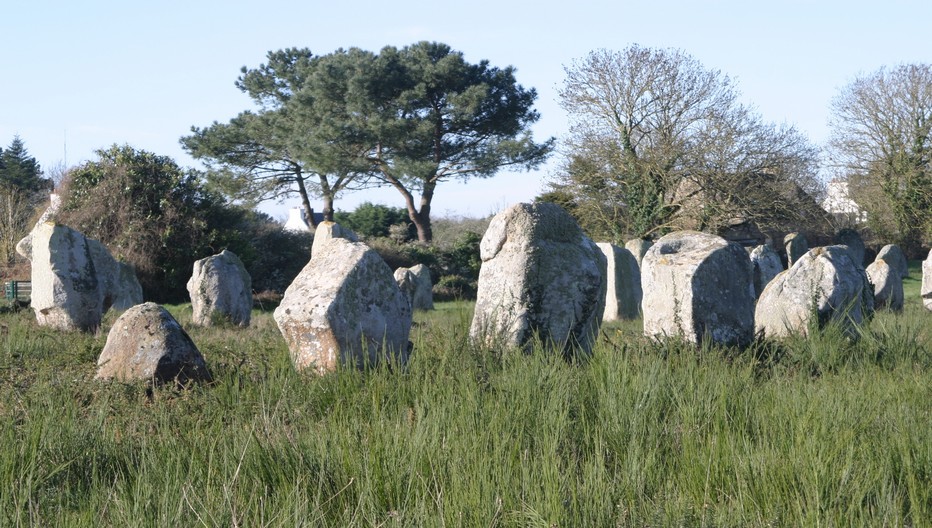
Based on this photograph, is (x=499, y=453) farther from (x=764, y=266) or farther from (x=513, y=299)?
(x=764, y=266)

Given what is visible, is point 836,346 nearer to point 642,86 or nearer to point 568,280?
point 568,280

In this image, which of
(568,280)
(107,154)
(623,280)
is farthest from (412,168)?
(568,280)

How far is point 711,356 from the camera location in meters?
7.14

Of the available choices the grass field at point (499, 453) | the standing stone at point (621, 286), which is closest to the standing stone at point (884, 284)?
the standing stone at point (621, 286)

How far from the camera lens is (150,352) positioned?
7523 mm

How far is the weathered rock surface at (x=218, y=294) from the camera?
1511 centimetres

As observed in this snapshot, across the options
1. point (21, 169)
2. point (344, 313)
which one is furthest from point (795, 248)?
point (21, 169)

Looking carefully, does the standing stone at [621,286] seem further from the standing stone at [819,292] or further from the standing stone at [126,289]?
the standing stone at [126,289]

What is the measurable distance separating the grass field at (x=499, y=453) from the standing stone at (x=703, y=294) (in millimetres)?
2542

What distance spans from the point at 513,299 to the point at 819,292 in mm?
3960

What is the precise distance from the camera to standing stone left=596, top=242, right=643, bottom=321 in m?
17.6

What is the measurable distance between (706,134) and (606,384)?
88.0ft

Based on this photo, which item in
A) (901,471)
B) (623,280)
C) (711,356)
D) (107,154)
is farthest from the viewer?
(107,154)

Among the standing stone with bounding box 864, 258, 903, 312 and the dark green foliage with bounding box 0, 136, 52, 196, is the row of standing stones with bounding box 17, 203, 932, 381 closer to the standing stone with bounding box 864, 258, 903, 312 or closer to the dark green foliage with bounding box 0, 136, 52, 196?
the standing stone with bounding box 864, 258, 903, 312
